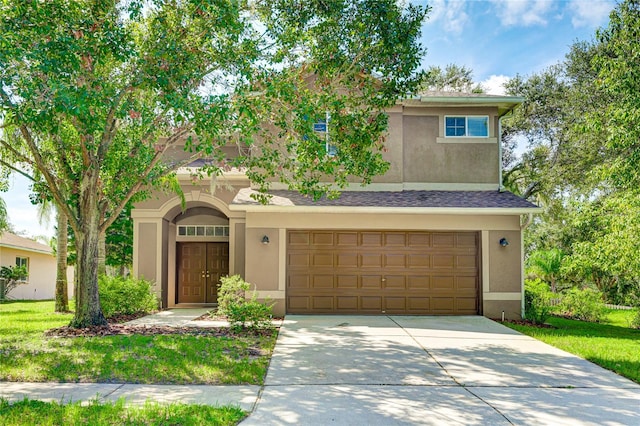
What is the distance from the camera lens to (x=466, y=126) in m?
14.7

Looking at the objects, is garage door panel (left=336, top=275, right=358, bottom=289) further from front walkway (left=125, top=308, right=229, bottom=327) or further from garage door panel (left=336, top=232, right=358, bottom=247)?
front walkway (left=125, top=308, right=229, bottom=327)

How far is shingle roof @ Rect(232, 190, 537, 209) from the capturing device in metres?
13.2

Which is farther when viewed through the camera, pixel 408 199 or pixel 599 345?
pixel 408 199

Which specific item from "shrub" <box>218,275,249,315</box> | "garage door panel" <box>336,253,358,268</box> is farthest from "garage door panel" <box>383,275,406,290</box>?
"shrub" <box>218,275,249,315</box>

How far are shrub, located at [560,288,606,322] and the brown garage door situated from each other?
469 centimetres

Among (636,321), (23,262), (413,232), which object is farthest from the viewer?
(23,262)

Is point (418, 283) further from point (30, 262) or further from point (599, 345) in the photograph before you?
point (30, 262)

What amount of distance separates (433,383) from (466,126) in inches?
378

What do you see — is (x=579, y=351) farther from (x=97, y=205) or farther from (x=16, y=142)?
(x=16, y=142)

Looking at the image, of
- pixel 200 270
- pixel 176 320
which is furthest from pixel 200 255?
pixel 176 320

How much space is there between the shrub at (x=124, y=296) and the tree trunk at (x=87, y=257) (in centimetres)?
196

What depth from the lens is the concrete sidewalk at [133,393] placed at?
230 inches

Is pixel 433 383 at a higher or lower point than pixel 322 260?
lower

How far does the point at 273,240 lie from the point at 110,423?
28.4 ft
